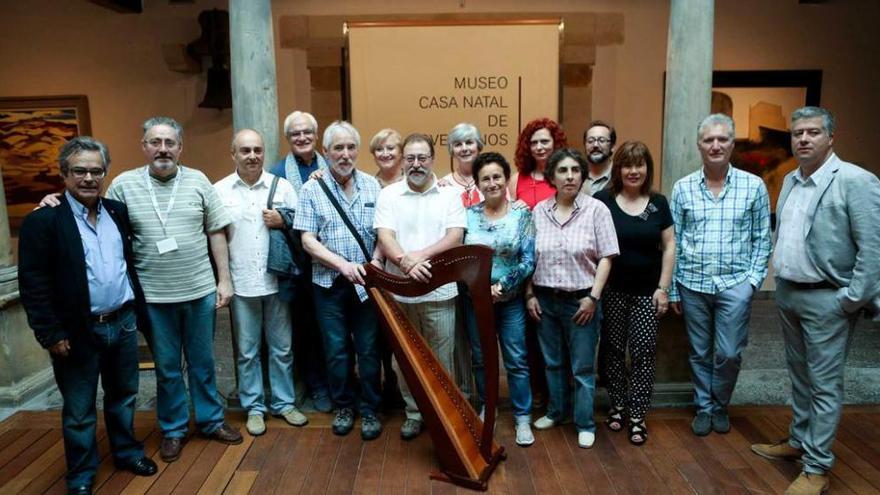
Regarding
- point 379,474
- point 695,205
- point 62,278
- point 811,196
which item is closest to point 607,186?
point 695,205

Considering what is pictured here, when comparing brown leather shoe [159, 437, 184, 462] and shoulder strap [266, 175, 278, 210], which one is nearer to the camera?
brown leather shoe [159, 437, 184, 462]

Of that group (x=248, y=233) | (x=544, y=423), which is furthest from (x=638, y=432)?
(x=248, y=233)

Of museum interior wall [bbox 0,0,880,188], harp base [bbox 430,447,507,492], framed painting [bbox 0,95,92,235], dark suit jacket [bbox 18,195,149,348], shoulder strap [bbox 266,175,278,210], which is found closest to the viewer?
dark suit jacket [bbox 18,195,149,348]

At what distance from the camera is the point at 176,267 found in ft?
9.23

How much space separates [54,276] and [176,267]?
50cm

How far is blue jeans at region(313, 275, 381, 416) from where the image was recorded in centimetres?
308

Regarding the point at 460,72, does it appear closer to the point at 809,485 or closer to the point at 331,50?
the point at 331,50

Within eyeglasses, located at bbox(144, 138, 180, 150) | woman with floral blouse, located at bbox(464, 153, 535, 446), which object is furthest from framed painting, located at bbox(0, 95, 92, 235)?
woman with floral blouse, located at bbox(464, 153, 535, 446)

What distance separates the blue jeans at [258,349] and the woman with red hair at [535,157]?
1421mm

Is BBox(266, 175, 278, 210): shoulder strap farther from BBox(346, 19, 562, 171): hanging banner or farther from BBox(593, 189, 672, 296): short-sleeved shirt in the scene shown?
BBox(346, 19, 562, 171): hanging banner

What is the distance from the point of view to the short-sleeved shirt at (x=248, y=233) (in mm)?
3033

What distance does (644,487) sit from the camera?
264cm

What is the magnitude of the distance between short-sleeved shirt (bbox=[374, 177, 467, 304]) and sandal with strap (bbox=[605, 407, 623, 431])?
3.60 feet

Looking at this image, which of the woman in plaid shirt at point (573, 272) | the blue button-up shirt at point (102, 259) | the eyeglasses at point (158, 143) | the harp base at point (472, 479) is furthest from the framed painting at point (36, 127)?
the harp base at point (472, 479)
